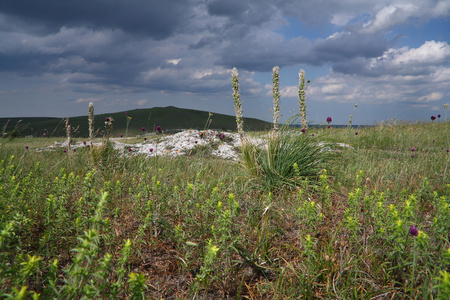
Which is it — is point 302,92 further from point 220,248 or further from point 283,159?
point 220,248

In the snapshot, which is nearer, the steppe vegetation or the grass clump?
the steppe vegetation

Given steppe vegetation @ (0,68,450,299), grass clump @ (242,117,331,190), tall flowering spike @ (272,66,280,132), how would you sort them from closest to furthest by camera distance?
1. steppe vegetation @ (0,68,450,299)
2. grass clump @ (242,117,331,190)
3. tall flowering spike @ (272,66,280,132)

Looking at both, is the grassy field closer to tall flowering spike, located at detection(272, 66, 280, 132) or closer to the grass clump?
Answer: the grass clump

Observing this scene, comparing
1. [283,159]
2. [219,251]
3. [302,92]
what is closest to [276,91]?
[302,92]

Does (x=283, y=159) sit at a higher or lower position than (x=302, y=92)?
lower

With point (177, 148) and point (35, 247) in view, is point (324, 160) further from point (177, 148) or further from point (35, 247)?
point (177, 148)

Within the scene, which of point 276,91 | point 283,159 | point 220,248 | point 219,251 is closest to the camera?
point 220,248

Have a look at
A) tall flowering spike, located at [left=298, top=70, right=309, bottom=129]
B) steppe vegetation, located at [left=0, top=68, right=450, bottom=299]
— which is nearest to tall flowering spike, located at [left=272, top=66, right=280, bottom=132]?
tall flowering spike, located at [left=298, top=70, right=309, bottom=129]

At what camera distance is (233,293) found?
226 cm

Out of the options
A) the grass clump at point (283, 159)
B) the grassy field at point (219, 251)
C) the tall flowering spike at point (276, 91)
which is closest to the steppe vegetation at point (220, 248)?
the grassy field at point (219, 251)

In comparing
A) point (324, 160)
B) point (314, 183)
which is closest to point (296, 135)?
point (324, 160)

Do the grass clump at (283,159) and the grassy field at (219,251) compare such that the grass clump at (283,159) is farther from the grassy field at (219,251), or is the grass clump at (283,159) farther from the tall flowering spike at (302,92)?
the tall flowering spike at (302,92)

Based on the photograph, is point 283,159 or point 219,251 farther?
point 283,159

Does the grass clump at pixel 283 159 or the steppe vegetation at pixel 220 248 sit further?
the grass clump at pixel 283 159
